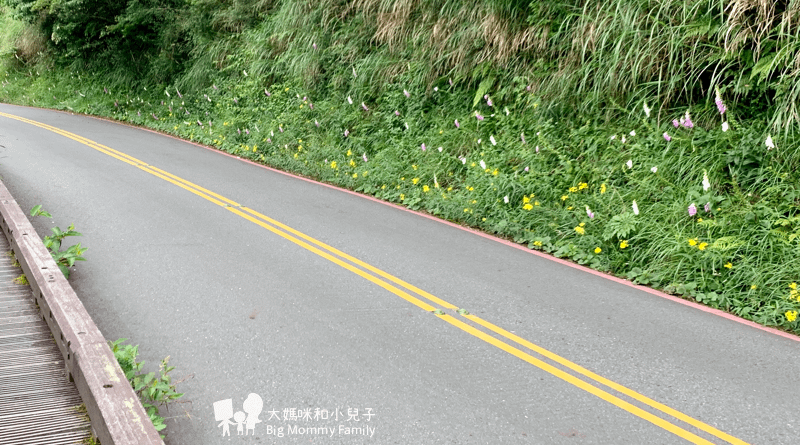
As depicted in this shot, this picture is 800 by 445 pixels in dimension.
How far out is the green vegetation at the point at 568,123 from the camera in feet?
23.5

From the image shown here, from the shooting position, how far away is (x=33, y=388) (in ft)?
12.8

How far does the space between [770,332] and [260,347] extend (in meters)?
4.48

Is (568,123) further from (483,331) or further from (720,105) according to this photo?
(483,331)

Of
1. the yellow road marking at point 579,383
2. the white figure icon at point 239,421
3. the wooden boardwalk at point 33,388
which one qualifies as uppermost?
the wooden boardwalk at point 33,388

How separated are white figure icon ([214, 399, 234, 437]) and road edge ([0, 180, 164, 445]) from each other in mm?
865

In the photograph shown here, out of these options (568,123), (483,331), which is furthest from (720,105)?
(483,331)

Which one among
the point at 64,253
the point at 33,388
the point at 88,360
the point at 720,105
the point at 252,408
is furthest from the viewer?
the point at 720,105

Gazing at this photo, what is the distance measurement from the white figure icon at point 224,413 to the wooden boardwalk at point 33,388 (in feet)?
2.70

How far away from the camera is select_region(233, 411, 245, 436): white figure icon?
13.4ft

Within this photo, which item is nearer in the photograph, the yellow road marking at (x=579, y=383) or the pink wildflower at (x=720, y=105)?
the yellow road marking at (x=579, y=383)
